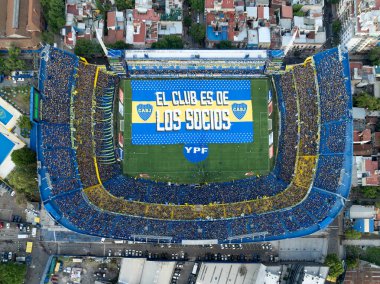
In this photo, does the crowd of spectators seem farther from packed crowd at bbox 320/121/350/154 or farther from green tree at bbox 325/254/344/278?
green tree at bbox 325/254/344/278

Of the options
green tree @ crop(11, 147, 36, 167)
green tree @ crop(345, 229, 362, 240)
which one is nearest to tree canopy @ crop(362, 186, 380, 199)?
green tree @ crop(345, 229, 362, 240)

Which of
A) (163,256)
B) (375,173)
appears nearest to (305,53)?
(375,173)

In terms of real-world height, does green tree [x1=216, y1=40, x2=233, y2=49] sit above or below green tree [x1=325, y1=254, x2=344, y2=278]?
above

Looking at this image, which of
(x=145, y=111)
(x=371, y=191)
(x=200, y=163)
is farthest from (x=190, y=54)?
(x=371, y=191)

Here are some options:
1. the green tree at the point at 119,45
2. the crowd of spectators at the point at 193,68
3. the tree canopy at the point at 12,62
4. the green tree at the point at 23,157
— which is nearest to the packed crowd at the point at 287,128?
the crowd of spectators at the point at 193,68

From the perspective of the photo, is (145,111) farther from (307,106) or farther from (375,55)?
(375,55)

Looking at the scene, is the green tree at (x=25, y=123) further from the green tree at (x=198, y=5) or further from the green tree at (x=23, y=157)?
the green tree at (x=198, y=5)
